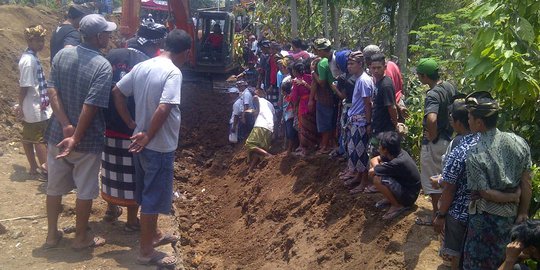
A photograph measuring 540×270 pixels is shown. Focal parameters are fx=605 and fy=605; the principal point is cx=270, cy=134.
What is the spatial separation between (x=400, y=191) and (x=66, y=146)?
3250mm

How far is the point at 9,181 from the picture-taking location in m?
7.68

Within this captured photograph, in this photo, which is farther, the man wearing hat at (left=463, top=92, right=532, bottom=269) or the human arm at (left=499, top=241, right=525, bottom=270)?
the man wearing hat at (left=463, top=92, right=532, bottom=269)

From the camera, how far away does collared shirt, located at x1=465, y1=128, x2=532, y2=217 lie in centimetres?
419

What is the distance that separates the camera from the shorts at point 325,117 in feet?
28.0

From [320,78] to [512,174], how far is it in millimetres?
4326

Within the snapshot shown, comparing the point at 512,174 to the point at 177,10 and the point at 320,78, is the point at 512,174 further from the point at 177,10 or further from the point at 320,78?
the point at 177,10

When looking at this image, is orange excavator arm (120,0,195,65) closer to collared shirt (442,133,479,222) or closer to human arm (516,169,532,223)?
collared shirt (442,133,479,222)

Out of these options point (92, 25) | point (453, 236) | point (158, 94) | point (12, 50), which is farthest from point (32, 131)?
point (12, 50)

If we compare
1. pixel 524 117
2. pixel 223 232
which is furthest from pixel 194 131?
pixel 524 117

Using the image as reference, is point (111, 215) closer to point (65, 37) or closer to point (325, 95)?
point (65, 37)

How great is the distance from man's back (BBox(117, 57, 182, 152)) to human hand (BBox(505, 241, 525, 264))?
277cm

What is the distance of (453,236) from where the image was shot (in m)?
4.71

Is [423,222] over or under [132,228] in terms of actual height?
over

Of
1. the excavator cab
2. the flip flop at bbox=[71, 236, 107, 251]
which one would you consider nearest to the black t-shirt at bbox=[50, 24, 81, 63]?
the flip flop at bbox=[71, 236, 107, 251]
